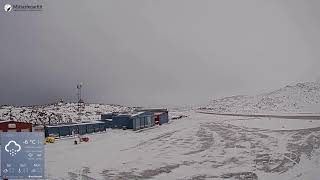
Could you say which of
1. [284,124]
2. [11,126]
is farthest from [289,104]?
[11,126]

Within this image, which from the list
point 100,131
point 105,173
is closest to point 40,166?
point 105,173

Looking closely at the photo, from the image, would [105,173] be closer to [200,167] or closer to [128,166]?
[128,166]

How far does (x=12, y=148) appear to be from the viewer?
848 cm

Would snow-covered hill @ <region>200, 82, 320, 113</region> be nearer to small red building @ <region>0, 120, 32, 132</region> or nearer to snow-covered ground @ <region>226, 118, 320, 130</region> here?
snow-covered ground @ <region>226, 118, 320, 130</region>

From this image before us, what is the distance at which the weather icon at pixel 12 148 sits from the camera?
332 inches

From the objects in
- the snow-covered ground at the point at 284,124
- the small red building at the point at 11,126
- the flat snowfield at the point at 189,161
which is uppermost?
the small red building at the point at 11,126

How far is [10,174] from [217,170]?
14116 mm

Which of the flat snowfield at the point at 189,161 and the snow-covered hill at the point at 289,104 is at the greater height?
the snow-covered hill at the point at 289,104

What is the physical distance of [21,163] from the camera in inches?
333
